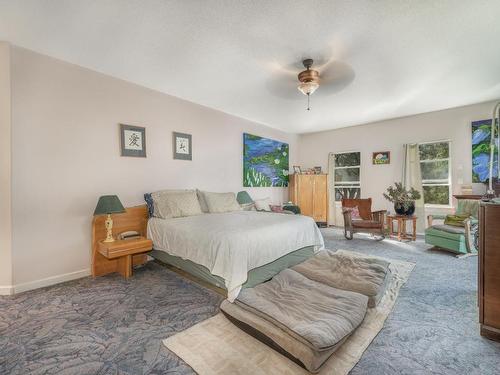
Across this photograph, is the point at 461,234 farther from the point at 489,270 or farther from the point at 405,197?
the point at 489,270

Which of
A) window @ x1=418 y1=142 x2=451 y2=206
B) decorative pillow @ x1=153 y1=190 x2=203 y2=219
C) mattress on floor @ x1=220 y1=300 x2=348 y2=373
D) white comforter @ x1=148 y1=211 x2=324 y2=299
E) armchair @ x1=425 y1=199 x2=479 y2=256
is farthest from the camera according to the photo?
window @ x1=418 y1=142 x2=451 y2=206

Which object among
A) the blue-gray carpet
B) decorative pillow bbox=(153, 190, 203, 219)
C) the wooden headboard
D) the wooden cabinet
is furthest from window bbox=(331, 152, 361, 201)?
the wooden headboard

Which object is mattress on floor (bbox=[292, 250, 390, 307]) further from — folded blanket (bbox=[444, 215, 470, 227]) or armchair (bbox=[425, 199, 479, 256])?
folded blanket (bbox=[444, 215, 470, 227])

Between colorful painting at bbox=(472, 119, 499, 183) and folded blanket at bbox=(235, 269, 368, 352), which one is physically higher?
colorful painting at bbox=(472, 119, 499, 183)

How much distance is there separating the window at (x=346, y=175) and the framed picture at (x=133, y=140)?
4887 mm

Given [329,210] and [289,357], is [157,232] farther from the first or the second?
[329,210]

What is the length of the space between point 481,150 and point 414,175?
3.73 feet

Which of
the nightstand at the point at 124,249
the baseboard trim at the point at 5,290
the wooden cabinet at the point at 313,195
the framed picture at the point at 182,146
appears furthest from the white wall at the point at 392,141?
the baseboard trim at the point at 5,290

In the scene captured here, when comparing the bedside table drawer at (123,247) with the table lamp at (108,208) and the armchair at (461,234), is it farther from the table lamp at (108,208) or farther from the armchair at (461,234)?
the armchair at (461,234)

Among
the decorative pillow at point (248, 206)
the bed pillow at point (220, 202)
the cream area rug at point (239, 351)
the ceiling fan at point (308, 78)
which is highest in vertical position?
the ceiling fan at point (308, 78)

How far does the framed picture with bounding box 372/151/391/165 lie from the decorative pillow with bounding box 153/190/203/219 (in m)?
4.47

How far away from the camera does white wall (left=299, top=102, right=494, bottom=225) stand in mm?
4539

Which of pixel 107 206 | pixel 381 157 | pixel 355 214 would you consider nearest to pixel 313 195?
pixel 355 214

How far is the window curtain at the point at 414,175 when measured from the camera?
200 inches
